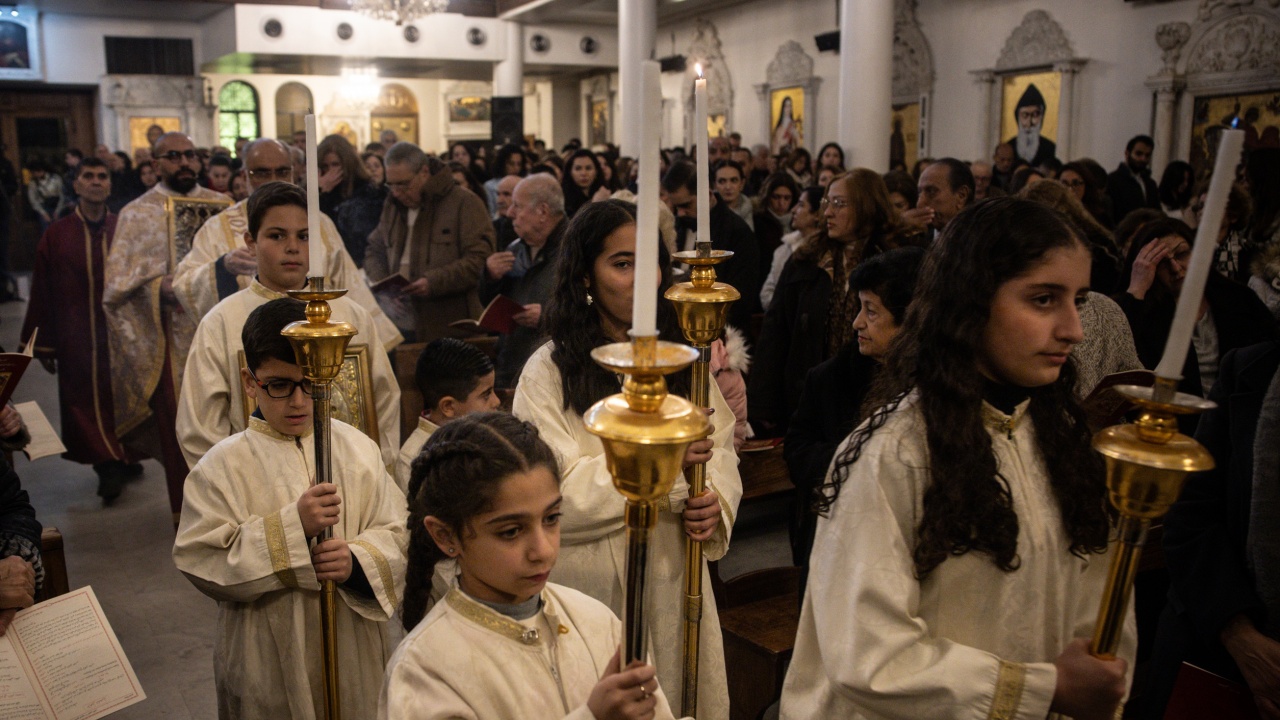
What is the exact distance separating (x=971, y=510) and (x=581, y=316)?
1.06 m

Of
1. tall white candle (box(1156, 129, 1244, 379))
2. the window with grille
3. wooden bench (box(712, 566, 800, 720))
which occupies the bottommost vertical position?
wooden bench (box(712, 566, 800, 720))

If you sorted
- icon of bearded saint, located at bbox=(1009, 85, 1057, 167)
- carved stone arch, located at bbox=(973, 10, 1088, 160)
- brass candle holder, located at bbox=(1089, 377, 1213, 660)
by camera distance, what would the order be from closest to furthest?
brass candle holder, located at bbox=(1089, 377, 1213, 660)
carved stone arch, located at bbox=(973, 10, 1088, 160)
icon of bearded saint, located at bbox=(1009, 85, 1057, 167)

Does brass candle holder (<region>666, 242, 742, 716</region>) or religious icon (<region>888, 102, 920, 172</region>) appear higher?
religious icon (<region>888, 102, 920, 172</region>)

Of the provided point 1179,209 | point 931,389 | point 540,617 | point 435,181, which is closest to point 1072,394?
point 931,389

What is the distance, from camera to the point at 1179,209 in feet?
28.2

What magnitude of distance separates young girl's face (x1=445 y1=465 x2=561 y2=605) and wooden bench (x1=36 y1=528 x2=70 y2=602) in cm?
144

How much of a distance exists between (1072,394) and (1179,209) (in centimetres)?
787

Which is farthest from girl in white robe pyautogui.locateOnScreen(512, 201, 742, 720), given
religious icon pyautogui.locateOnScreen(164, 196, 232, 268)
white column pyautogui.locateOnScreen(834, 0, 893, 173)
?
white column pyautogui.locateOnScreen(834, 0, 893, 173)

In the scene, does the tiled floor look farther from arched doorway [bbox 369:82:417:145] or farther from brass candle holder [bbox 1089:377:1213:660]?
arched doorway [bbox 369:82:417:145]

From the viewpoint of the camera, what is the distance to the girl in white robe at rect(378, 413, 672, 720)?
1574mm

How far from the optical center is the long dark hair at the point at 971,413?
1586 mm

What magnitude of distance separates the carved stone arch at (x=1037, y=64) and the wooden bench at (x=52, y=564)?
11177 millimetres

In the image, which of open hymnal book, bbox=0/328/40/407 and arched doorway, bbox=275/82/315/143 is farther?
arched doorway, bbox=275/82/315/143

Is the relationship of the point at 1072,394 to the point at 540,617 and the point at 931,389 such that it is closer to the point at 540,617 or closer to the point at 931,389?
the point at 931,389
